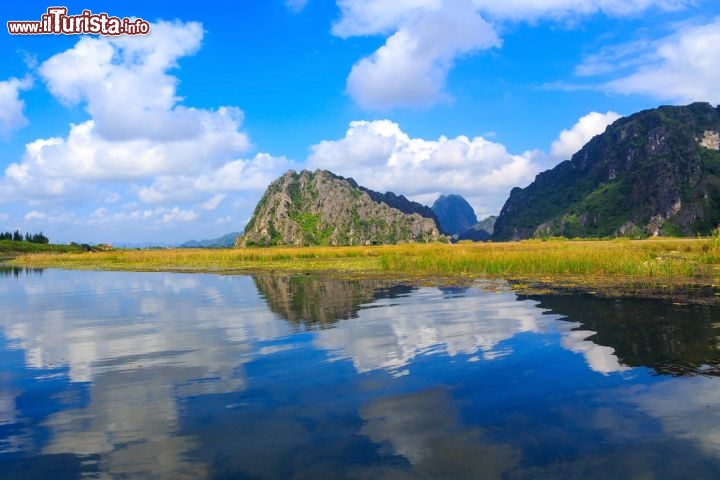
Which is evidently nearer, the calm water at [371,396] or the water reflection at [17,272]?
the calm water at [371,396]

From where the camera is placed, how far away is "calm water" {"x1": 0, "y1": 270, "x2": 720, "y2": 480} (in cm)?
684

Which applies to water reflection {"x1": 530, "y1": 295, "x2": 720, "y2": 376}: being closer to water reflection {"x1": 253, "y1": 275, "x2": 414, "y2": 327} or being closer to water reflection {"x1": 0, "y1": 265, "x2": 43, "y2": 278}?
water reflection {"x1": 253, "y1": 275, "x2": 414, "y2": 327}

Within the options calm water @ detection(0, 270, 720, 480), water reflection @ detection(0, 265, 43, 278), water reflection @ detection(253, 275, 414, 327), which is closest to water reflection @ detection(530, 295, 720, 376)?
calm water @ detection(0, 270, 720, 480)

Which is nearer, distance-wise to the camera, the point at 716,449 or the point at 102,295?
the point at 716,449

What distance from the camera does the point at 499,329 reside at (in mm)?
16141

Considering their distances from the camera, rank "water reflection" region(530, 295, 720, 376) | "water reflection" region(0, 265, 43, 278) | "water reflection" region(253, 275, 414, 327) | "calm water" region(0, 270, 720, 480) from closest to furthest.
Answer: "calm water" region(0, 270, 720, 480) → "water reflection" region(530, 295, 720, 376) → "water reflection" region(253, 275, 414, 327) → "water reflection" region(0, 265, 43, 278)

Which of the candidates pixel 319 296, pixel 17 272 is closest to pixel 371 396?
pixel 319 296

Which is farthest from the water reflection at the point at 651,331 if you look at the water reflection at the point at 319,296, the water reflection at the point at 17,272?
the water reflection at the point at 17,272

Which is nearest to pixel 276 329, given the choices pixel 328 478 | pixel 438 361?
pixel 438 361

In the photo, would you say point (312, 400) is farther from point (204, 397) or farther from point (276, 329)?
point (276, 329)

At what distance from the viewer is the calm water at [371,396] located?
684 cm

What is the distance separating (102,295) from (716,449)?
3081cm

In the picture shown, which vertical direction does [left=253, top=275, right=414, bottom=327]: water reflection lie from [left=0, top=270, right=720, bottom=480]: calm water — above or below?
A: above

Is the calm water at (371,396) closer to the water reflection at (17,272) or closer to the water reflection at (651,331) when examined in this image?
the water reflection at (651,331)
